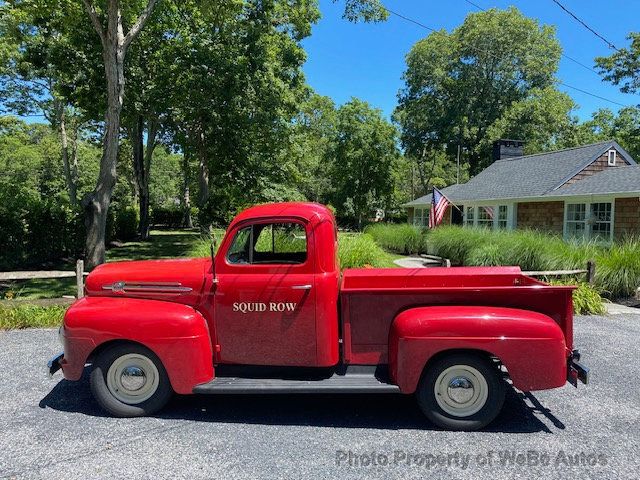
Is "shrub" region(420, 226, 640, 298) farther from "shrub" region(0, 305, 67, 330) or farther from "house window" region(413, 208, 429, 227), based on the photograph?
"house window" region(413, 208, 429, 227)

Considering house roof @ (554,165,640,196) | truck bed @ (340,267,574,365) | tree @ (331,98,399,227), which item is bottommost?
truck bed @ (340,267,574,365)

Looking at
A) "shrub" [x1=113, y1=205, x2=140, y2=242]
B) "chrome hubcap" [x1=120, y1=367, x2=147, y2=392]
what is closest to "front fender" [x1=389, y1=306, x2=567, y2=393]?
"chrome hubcap" [x1=120, y1=367, x2=147, y2=392]

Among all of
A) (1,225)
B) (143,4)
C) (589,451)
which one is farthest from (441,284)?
(1,225)

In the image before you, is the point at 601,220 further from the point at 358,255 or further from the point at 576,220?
the point at 358,255

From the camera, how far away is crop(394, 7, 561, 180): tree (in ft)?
132

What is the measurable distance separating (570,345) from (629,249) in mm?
8720

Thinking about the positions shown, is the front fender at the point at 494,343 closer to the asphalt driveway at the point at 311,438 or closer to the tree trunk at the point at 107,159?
the asphalt driveway at the point at 311,438

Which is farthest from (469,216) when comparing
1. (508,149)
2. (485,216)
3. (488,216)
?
(508,149)

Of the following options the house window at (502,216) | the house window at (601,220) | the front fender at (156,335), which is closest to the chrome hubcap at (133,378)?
the front fender at (156,335)

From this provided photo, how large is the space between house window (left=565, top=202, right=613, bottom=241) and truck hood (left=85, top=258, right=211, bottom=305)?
14.2 meters

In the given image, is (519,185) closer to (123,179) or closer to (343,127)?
(343,127)

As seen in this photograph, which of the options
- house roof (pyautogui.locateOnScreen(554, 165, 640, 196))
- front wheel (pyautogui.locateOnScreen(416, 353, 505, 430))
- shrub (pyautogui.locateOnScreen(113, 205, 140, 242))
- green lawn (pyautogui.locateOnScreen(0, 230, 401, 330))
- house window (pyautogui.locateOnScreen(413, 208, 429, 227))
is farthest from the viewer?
house window (pyautogui.locateOnScreen(413, 208, 429, 227))

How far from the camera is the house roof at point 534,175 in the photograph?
62.6 ft

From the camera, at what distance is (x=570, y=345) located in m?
4.03
